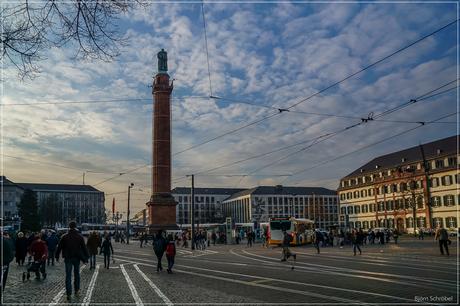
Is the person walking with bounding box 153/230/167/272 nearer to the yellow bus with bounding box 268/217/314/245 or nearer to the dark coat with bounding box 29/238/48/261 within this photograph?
the dark coat with bounding box 29/238/48/261

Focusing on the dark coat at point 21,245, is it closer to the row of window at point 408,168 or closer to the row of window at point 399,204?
the row of window at point 408,168

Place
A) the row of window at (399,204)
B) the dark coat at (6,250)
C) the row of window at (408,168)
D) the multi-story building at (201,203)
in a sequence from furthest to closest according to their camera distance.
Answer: the multi-story building at (201,203) → the row of window at (408,168) → the row of window at (399,204) → the dark coat at (6,250)

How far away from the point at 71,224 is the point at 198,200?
541 ft

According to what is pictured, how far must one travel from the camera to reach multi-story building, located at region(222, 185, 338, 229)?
150375 mm

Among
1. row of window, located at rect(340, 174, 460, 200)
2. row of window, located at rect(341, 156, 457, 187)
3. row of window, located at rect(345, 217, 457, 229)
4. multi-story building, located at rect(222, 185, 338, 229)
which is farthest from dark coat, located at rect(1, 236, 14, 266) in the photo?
multi-story building, located at rect(222, 185, 338, 229)

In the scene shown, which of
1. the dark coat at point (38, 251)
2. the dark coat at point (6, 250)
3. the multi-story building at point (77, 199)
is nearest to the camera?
the dark coat at point (6, 250)

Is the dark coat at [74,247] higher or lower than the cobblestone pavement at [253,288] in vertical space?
higher

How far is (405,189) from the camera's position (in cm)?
7912

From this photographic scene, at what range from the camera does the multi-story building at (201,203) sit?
169750 mm

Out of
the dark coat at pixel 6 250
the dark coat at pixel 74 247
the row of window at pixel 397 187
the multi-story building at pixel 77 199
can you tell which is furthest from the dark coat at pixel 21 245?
the multi-story building at pixel 77 199

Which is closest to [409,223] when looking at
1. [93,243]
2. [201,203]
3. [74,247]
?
[93,243]

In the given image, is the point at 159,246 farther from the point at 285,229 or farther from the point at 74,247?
the point at 285,229

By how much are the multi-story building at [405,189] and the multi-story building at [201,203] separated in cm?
6576

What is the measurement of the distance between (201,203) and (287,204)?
37.1 metres
